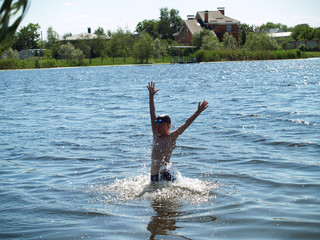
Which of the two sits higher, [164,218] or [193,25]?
[193,25]

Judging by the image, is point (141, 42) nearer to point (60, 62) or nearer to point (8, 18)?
point (60, 62)

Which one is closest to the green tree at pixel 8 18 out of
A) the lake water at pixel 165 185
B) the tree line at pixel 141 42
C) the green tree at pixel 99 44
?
the lake water at pixel 165 185

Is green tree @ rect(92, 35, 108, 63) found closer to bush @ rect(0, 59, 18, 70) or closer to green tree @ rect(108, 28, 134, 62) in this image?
green tree @ rect(108, 28, 134, 62)

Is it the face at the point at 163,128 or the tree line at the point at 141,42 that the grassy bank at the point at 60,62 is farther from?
the face at the point at 163,128

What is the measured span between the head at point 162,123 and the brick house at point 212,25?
91.6 meters

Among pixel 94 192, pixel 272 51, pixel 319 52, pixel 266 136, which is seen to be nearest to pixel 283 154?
pixel 266 136

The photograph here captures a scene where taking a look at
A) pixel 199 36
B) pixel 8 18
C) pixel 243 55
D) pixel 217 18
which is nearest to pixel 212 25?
pixel 217 18

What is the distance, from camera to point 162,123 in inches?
279

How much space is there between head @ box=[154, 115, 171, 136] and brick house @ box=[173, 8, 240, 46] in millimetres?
91643

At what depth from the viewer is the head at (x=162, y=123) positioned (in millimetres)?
7011

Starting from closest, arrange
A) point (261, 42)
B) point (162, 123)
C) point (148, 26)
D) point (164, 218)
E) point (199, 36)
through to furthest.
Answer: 1. point (164, 218)
2. point (162, 123)
3. point (261, 42)
4. point (199, 36)
5. point (148, 26)

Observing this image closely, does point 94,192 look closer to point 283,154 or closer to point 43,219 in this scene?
point 43,219

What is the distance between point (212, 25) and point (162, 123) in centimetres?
9578

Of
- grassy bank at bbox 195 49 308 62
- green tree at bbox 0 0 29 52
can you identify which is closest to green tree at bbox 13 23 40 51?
grassy bank at bbox 195 49 308 62
